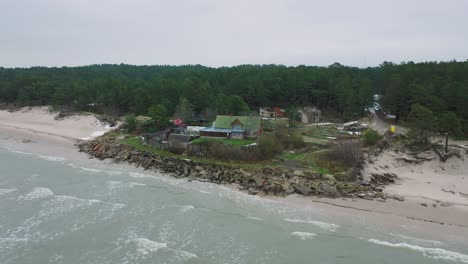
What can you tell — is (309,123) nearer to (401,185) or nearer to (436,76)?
(436,76)

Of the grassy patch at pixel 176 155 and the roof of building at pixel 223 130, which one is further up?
the roof of building at pixel 223 130

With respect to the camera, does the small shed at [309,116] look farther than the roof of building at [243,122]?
Yes

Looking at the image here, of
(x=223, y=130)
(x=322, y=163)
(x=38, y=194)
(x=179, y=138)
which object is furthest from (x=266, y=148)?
(x=38, y=194)

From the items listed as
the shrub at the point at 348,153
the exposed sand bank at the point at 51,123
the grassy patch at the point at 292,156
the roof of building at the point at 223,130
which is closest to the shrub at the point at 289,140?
the grassy patch at the point at 292,156

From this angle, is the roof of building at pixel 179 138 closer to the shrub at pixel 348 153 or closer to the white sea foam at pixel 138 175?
the white sea foam at pixel 138 175

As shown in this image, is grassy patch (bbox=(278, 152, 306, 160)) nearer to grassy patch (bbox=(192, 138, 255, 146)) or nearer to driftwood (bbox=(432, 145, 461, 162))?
grassy patch (bbox=(192, 138, 255, 146))
